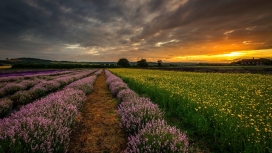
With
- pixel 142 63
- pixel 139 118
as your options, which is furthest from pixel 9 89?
pixel 142 63

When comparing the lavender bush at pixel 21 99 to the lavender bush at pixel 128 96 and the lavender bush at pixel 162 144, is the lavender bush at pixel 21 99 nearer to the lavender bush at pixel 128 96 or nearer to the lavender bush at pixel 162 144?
the lavender bush at pixel 128 96

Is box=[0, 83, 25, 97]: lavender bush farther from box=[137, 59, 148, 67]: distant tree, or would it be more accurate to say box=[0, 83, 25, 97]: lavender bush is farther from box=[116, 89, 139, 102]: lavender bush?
box=[137, 59, 148, 67]: distant tree

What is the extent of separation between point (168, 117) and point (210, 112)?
1.74 m

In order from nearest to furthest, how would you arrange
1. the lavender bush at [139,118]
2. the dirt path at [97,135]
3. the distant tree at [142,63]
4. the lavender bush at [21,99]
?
the dirt path at [97,135] < the lavender bush at [139,118] < the lavender bush at [21,99] < the distant tree at [142,63]

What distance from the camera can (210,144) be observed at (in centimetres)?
374

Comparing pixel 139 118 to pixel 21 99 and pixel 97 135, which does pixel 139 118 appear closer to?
pixel 97 135

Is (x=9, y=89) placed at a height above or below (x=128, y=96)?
below

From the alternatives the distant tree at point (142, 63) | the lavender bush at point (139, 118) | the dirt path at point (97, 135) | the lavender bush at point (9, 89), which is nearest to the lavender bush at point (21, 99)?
the lavender bush at point (9, 89)

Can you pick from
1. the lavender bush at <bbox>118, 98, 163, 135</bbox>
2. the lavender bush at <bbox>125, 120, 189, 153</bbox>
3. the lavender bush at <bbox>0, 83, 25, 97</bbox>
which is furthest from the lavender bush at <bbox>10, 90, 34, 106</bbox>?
the lavender bush at <bbox>125, 120, 189, 153</bbox>

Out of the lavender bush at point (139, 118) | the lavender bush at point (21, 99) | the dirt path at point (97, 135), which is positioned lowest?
the dirt path at point (97, 135)

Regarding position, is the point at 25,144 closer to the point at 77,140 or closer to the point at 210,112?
the point at 77,140

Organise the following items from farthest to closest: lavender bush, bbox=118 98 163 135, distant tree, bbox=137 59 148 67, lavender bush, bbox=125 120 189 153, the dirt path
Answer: distant tree, bbox=137 59 148 67, lavender bush, bbox=118 98 163 135, the dirt path, lavender bush, bbox=125 120 189 153

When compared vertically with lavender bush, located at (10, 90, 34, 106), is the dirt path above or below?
below

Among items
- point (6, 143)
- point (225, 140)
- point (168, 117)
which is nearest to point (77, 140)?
point (6, 143)
